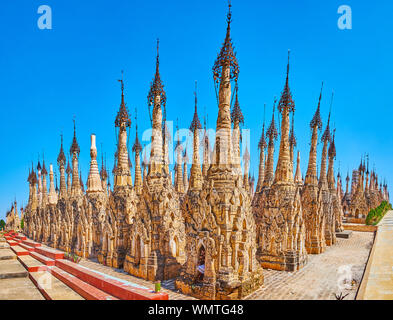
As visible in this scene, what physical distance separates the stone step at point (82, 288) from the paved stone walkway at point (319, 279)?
6468 mm

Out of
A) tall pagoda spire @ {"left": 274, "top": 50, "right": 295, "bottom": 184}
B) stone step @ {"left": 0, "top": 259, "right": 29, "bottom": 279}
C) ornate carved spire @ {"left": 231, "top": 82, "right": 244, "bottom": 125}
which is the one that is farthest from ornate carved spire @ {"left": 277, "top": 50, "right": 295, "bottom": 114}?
stone step @ {"left": 0, "top": 259, "right": 29, "bottom": 279}

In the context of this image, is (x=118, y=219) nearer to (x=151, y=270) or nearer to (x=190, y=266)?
(x=151, y=270)

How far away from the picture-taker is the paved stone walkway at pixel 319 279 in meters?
12.0

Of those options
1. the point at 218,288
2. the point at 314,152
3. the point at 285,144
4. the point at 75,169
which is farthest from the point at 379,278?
the point at 75,169

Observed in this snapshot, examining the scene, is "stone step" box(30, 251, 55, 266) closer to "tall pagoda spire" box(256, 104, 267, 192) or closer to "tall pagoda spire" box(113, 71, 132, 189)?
"tall pagoda spire" box(113, 71, 132, 189)

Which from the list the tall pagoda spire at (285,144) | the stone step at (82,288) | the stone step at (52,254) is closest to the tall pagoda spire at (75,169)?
the stone step at (52,254)

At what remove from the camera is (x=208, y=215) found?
12.0 m

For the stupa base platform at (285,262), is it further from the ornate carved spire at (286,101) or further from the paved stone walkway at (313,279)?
the ornate carved spire at (286,101)

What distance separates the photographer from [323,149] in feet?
96.3

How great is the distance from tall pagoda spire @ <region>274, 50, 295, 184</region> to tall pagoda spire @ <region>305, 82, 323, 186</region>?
5.86 m

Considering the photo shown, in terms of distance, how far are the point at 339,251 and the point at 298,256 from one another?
27.2 feet
